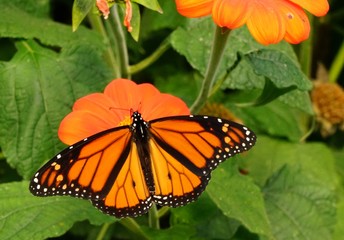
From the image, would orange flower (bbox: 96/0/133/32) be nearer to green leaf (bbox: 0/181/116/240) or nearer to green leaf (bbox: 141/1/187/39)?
green leaf (bbox: 0/181/116/240)

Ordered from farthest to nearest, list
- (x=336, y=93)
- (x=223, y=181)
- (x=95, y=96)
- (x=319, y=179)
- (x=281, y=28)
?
(x=336, y=93), (x=319, y=179), (x=223, y=181), (x=95, y=96), (x=281, y=28)

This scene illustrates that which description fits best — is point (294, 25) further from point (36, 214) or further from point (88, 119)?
point (36, 214)

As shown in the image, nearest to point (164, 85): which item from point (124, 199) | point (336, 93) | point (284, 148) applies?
point (284, 148)

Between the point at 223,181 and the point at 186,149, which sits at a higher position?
the point at 186,149

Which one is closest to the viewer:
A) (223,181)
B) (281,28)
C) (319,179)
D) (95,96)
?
(281,28)

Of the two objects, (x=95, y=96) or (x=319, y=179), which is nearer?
(x=95, y=96)

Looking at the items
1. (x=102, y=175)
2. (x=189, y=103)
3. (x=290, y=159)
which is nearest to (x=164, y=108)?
(x=102, y=175)

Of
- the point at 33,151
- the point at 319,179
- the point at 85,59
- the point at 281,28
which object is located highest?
the point at 281,28

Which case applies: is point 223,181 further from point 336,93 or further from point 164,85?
point 336,93
